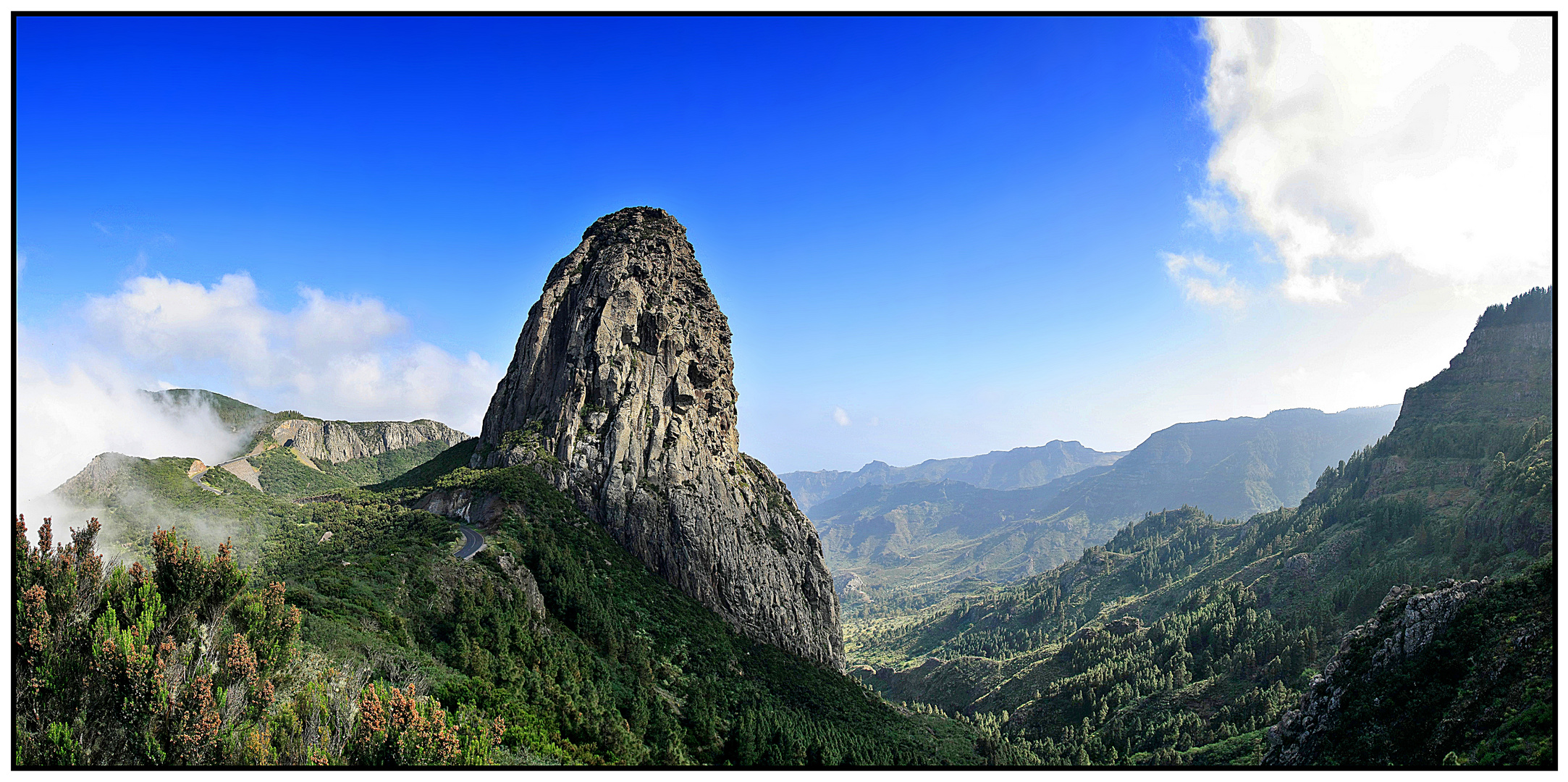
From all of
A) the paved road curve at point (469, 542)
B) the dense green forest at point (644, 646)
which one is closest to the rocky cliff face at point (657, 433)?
the dense green forest at point (644, 646)

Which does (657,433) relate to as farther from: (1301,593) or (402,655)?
(1301,593)

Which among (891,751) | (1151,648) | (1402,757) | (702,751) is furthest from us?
(1151,648)

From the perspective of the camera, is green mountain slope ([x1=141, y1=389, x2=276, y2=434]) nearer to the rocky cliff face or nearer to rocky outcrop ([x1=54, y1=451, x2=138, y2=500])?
rocky outcrop ([x1=54, y1=451, x2=138, y2=500])

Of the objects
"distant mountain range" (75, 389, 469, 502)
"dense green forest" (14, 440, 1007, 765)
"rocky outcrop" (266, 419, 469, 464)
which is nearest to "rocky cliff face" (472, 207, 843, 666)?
"dense green forest" (14, 440, 1007, 765)

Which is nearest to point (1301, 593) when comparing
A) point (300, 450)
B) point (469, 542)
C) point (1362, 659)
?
point (1362, 659)

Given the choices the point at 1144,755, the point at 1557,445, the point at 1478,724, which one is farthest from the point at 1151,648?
the point at 1557,445

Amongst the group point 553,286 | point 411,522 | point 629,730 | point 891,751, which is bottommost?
point 891,751

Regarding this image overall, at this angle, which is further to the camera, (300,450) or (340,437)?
(340,437)
